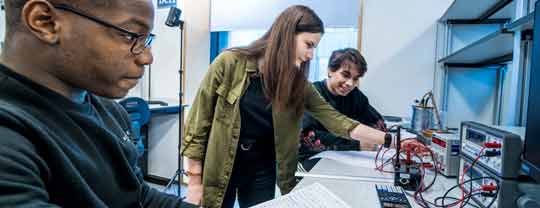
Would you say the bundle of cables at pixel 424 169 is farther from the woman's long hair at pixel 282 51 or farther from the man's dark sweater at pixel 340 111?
the woman's long hair at pixel 282 51

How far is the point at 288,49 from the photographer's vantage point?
4.28ft

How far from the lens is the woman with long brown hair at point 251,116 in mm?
1297

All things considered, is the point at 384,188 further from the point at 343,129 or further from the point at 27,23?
the point at 27,23

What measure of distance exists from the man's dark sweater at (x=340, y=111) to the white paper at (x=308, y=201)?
29.1 inches

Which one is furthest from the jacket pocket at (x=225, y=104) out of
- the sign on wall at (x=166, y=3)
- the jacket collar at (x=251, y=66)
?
the sign on wall at (x=166, y=3)

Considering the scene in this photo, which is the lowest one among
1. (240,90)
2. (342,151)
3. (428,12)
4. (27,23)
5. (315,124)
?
(342,151)

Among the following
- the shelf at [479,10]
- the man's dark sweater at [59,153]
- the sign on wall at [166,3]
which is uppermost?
the sign on wall at [166,3]

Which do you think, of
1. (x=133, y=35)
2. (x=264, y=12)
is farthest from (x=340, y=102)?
(x=133, y=35)

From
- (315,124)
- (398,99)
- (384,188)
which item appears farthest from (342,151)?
(398,99)

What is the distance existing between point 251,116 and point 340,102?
759 millimetres

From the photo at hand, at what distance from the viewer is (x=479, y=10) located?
7.22ft

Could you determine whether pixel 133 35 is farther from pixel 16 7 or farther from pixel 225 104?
pixel 225 104

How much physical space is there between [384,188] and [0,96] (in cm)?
99

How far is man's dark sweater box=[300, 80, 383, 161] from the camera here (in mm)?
1678
